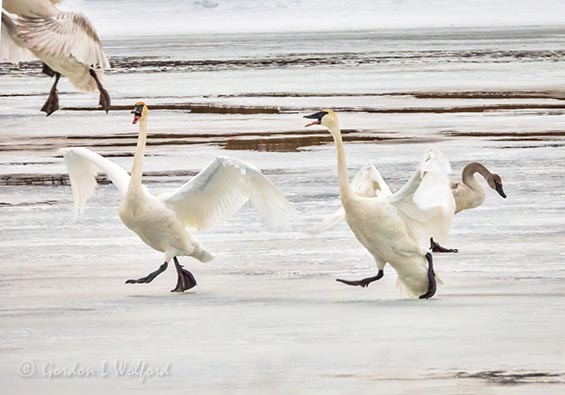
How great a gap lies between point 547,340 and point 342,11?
41.2 m

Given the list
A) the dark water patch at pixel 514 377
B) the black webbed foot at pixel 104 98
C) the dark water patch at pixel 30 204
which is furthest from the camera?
the dark water patch at pixel 30 204

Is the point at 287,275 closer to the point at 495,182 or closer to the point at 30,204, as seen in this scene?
the point at 495,182

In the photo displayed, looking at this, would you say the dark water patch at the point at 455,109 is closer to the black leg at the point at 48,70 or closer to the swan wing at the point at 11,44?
the black leg at the point at 48,70

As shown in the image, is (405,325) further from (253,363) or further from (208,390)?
(208,390)

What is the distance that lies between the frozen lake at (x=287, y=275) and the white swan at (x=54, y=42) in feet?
4.25

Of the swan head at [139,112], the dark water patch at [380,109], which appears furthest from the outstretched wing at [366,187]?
the dark water patch at [380,109]

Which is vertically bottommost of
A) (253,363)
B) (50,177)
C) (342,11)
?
(342,11)

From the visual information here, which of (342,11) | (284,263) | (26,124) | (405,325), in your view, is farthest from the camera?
(342,11)

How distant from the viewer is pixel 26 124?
15.6m

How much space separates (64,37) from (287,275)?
136 inches

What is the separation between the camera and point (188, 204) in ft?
22.3

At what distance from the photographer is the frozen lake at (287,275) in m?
5.06

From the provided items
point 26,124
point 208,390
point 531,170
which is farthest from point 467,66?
point 208,390

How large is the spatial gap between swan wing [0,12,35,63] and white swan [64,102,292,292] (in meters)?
3.04
